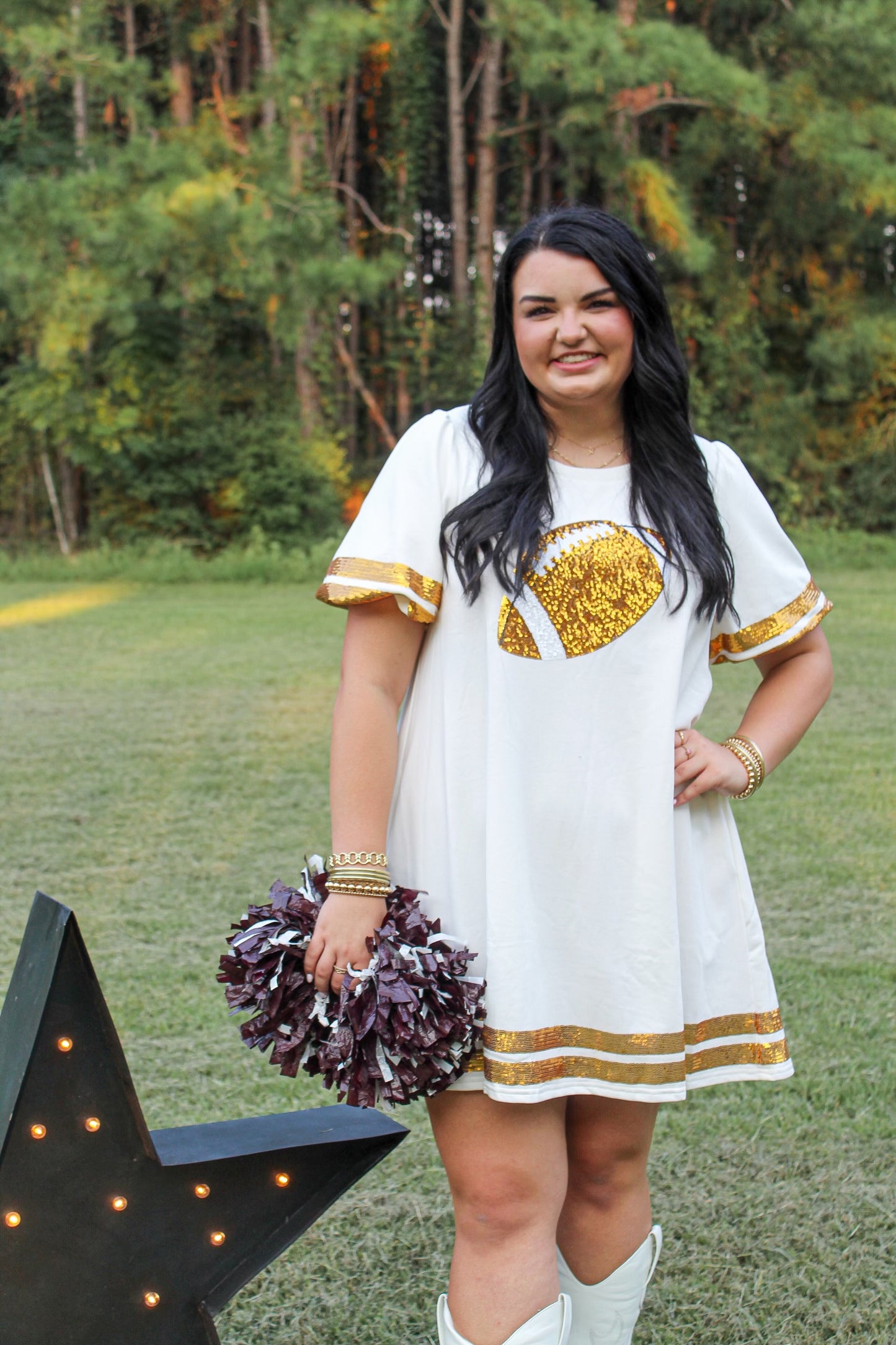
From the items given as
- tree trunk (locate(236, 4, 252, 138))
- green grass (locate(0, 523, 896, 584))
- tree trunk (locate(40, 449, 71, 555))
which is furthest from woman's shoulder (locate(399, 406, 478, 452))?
tree trunk (locate(236, 4, 252, 138))

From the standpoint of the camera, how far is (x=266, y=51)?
14148 millimetres

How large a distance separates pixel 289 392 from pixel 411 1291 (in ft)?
42.8

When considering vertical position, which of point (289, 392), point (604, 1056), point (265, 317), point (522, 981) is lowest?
point (289, 392)

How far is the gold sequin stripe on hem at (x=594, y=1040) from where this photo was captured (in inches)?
54.2

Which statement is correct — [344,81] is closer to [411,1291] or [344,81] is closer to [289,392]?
[289,392]

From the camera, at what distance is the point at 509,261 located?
1.46 m

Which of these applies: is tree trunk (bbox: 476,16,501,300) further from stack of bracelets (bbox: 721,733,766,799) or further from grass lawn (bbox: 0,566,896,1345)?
stack of bracelets (bbox: 721,733,766,799)

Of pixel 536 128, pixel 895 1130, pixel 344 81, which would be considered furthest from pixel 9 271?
pixel 895 1130

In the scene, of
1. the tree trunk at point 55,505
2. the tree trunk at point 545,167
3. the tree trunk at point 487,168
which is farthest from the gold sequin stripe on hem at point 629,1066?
the tree trunk at point 545,167

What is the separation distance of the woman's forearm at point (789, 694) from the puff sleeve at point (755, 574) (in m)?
0.05

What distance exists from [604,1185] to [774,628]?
0.68 metres

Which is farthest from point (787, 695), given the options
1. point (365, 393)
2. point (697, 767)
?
point (365, 393)

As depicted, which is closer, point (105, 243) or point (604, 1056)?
point (604, 1056)

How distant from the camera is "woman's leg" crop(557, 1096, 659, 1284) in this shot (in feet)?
5.00
